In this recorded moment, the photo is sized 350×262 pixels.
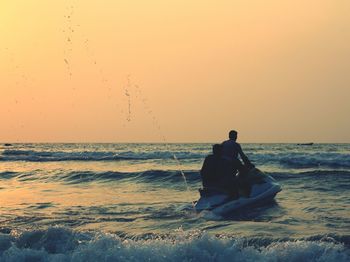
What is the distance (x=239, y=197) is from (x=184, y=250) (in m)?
6.35

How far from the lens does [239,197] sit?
14.1 metres

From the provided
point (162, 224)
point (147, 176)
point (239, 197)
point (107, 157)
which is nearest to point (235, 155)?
point (239, 197)

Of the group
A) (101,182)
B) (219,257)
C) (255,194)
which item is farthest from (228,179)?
(101,182)

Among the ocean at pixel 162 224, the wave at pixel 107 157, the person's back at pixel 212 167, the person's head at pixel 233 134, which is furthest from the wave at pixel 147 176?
the wave at pixel 107 157

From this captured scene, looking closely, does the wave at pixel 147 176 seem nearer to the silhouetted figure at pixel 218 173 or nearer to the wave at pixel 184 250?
the silhouetted figure at pixel 218 173

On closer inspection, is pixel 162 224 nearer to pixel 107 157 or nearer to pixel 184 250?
pixel 184 250

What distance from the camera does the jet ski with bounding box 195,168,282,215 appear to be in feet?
44.3

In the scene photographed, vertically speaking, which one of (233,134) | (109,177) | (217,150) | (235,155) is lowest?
(109,177)

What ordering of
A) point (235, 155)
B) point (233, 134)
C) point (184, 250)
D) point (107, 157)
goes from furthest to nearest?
point (107, 157) → point (235, 155) → point (233, 134) → point (184, 250)

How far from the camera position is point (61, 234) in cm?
941

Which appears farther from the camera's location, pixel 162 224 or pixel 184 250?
pixel 162 224

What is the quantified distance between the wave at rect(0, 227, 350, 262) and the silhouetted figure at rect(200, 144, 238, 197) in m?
4.68

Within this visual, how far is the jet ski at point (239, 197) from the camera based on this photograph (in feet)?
44.3

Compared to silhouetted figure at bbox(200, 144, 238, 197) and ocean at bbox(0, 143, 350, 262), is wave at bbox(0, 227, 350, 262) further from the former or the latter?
silhouetted figure at bbox(200, 144, 238, 197)
